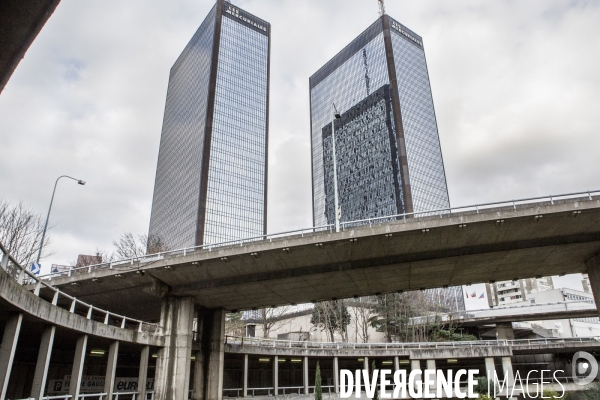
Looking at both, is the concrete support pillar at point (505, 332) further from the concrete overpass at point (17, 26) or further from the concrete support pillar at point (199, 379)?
the concrete overpass at point (17, 26)

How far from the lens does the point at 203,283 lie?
112 ft

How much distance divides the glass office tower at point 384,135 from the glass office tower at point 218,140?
25558 mm

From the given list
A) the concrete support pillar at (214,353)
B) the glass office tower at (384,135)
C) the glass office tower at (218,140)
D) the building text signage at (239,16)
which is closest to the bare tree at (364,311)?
the concrete support pillar at (214,353)

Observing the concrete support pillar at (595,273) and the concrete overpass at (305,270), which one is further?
the concrete support pillar at (595,273)

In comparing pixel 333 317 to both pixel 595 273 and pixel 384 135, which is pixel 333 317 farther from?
pixel 384 135

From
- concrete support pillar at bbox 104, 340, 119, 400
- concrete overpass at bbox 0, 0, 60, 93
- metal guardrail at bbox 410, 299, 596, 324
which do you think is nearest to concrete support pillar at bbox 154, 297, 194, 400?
concrete support pillar at bbox 104, 340, 119, 400

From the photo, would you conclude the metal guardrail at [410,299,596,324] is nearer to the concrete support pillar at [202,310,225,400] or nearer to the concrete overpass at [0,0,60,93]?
the concrete support pillar at [202,310,225,400]

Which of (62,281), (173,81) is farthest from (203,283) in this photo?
(173,81)

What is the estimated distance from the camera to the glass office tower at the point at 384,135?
134500mm

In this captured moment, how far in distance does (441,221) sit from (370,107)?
133 metres

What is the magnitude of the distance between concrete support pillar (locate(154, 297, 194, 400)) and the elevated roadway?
45.6 inches

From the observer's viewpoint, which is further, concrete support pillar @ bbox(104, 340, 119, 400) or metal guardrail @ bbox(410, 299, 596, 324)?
metal guardrail @ bbox(410, 299, 596, 324)

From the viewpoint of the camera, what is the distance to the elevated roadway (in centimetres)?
2691

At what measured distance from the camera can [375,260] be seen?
3034 cm
